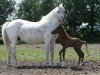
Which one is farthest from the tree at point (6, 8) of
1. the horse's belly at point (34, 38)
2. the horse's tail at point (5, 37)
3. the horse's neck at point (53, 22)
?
the horse's neck at point (53, 22)

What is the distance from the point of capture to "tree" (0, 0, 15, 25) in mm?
42688

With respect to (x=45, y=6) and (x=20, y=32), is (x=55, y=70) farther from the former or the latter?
(x=45, y=6)

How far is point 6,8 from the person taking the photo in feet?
145

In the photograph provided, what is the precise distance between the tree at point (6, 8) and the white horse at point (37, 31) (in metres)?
28.1

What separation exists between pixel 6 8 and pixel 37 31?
3085 centimetres

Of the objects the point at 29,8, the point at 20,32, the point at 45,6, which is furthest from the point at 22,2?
the point at 20,32

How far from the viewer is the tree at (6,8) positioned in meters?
42.7

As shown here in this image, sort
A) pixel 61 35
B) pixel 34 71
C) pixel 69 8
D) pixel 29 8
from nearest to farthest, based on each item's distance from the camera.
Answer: pixel 34 71 < pixel 61 35 < pixel 69 8 < pixel 29 8

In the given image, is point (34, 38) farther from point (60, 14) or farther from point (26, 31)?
point (60, 14)

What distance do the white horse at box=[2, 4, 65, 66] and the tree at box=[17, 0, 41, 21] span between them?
27919 millimetres

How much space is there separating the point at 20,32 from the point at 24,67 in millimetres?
1493

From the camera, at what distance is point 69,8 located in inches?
1598

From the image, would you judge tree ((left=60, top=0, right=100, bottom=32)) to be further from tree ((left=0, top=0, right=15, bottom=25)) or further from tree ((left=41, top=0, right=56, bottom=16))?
Answer: tree ((left=0, top=0, right=15, bottom=25))

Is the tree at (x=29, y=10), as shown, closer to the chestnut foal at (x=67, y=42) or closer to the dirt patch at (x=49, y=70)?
the chestnut foal at (x=67, y=42)
